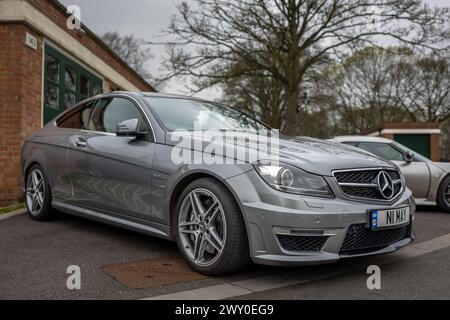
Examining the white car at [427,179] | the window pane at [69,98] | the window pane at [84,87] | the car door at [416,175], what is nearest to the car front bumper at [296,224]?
the white car at [427,179]

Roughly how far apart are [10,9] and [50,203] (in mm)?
3684

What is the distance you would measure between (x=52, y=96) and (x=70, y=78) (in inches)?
48.1

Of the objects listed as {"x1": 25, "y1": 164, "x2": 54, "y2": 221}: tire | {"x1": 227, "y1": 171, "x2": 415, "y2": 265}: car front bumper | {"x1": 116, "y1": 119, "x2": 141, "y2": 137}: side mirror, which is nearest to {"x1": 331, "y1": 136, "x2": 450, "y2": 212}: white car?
{"x1": 227, "y1": 171, "x2": 415, "y2": 265}: car front bumper

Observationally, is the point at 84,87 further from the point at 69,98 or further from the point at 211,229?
the point at 211,229

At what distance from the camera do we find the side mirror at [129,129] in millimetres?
4195

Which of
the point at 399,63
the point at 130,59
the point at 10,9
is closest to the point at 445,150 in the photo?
the point at 399,63

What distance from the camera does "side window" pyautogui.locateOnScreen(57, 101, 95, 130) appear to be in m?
5.32

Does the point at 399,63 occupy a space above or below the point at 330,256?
above

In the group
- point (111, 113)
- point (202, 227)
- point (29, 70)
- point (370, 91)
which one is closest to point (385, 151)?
point (111, 113)

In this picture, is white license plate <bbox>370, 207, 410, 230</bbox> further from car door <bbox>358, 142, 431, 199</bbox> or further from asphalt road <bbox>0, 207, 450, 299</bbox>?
car door <bbox>358, 142, 431, 199</bbox>

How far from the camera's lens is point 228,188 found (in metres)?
3.46

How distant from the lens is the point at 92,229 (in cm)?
531

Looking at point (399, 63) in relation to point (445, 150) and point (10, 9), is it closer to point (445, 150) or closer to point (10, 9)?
point (445, 150)

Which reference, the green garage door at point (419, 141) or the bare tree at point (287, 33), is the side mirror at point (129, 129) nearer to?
the bare tree at point (287, 33)
